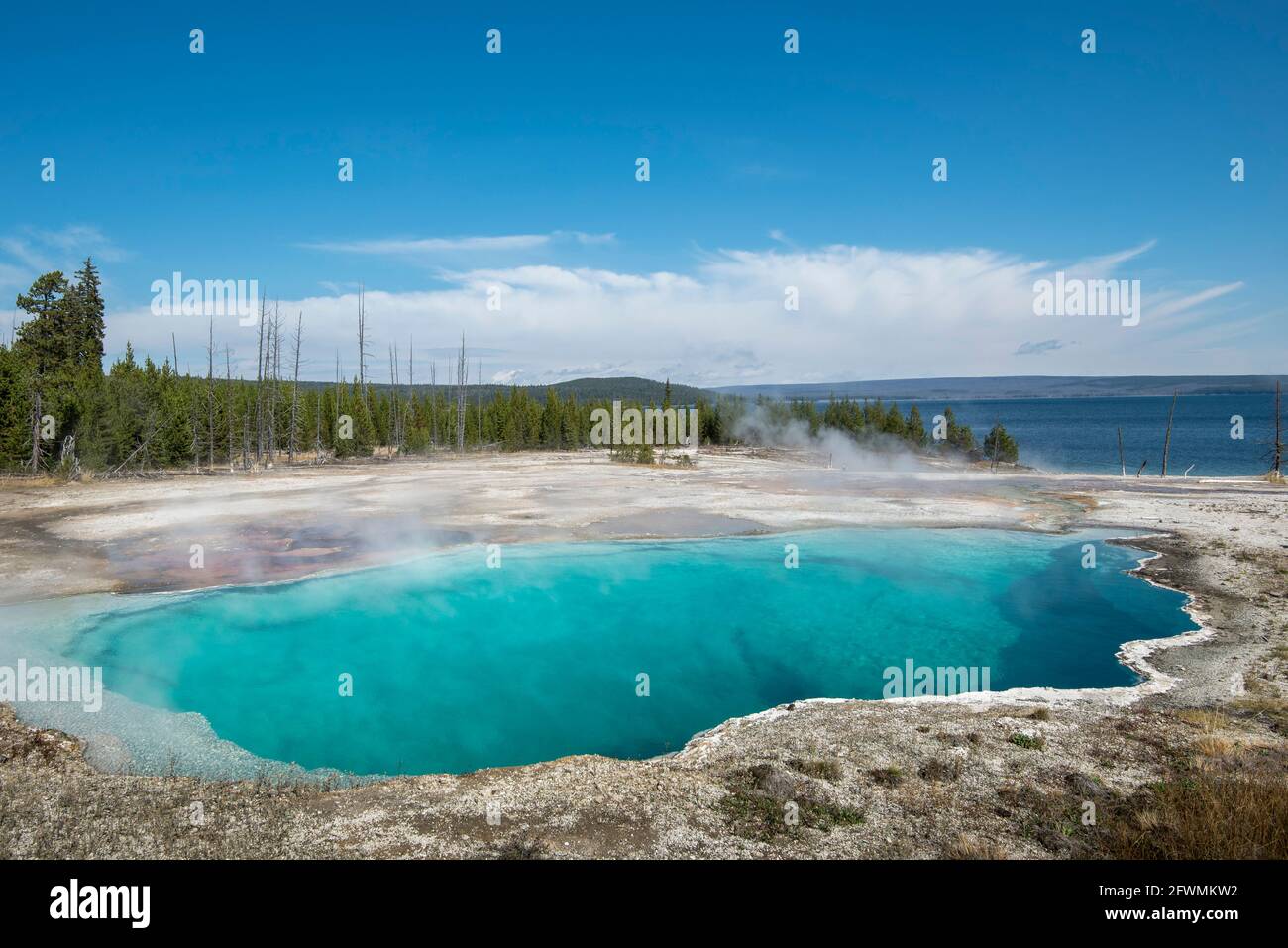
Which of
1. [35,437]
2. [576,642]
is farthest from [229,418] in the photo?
[576,642]

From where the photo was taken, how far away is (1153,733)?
27.6 ft

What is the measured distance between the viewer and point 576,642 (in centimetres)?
1425

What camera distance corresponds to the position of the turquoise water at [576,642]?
1038cm

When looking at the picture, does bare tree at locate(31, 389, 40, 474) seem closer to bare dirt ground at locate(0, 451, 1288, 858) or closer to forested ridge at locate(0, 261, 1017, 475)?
forested ridge at locate(0, 261, 1017, 475)

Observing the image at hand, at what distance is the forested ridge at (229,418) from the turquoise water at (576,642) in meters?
26.4

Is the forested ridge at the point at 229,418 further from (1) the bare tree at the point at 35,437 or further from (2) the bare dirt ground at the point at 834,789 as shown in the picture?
(2) the bare dirt ground at the point at 834,789

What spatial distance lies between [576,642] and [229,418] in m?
40.2

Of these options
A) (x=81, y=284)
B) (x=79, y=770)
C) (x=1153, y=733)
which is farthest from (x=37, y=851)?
(x=81, y=284)

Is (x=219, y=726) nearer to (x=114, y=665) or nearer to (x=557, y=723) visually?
(x=114, y=665)

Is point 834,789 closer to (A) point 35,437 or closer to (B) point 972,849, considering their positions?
(B) point 972,849

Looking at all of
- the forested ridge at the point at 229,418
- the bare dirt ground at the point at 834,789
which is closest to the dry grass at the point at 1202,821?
the bare dirt ground at the point at 834,789

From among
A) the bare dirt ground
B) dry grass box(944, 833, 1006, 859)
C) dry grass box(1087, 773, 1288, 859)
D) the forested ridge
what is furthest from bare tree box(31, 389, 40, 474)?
dry grass box(1087, 773, 1288, 859)

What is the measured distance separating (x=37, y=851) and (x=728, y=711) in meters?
7.98

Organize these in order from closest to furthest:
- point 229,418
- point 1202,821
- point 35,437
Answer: point 1202,821
point 35,437
point 229,418
